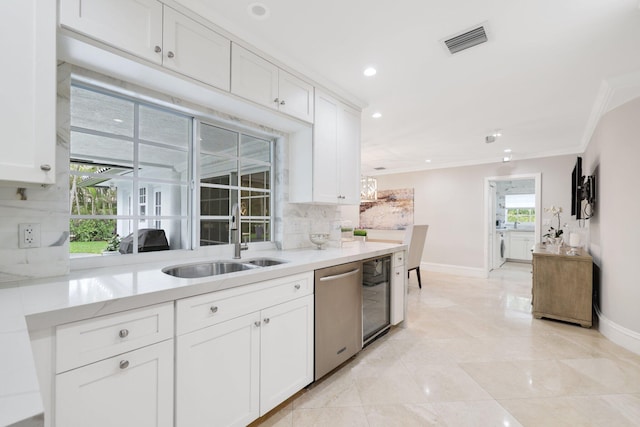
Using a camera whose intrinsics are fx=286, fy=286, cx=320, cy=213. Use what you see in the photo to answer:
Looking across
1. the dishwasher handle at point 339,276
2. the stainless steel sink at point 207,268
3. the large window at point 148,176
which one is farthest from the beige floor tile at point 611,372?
the large window at point 148,176

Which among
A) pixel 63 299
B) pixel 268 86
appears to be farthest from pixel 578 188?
pixel 63 299

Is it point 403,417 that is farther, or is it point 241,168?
point 241,168

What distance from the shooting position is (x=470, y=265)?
19.1 feet

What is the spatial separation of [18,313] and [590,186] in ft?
16.7

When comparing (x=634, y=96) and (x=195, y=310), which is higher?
(x=634, y=96)

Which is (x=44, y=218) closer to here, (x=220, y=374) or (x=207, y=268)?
(x=207, y=268)

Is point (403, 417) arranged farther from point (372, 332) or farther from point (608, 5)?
point (608, 5)

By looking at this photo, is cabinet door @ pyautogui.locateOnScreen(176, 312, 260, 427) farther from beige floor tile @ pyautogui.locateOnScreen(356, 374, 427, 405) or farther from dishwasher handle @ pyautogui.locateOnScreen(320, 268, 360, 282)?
beige floor tile @ pyautogui.locateOnScreen(356, 374, 427, 405)

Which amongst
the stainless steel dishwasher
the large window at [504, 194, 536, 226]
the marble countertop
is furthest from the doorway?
the marble countertop

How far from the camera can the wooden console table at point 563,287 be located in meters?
3.16

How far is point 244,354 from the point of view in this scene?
5.03ft

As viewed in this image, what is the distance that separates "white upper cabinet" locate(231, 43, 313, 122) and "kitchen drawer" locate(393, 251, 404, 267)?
5.25 feet

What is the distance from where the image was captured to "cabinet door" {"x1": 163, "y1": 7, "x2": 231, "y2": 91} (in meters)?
1.59

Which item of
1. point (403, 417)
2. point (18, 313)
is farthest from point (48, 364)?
point (403, 417)
